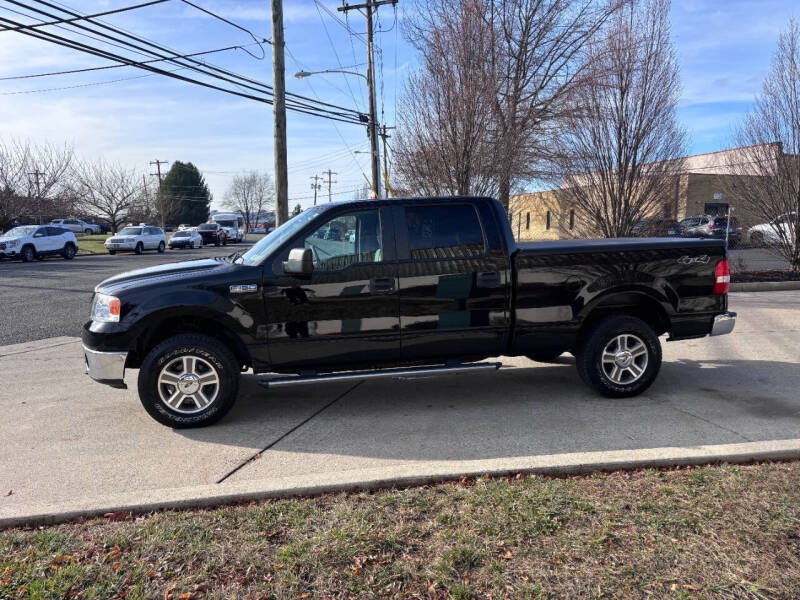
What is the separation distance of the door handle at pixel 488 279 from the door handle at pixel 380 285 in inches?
32.1

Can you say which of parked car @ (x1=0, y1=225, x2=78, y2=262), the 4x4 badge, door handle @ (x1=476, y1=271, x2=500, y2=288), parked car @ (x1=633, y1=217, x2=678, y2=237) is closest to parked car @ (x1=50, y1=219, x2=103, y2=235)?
parked car @ (x1=0, y1=225, x2=78, y2=262)

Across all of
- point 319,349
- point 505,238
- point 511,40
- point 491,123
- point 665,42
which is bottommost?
point 319,349

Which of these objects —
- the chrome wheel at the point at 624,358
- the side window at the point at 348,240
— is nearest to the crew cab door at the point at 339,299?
the side window at the point at 348,240

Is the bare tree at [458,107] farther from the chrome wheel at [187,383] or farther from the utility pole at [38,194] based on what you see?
the utility pole at [38,194]

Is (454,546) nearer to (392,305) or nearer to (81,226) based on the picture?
(392,305)

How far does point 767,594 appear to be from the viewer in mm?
2504

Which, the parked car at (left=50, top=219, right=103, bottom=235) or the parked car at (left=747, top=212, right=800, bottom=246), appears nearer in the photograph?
the parked car at (left=747, top=212, right=800, bottom=246)

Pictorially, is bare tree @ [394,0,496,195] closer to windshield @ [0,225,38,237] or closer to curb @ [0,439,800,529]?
curb @ [0,439,800,529]

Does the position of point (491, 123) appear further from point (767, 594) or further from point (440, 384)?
point (767, 594)

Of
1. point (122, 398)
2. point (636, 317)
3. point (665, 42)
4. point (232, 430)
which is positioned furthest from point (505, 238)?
point (665, 42)

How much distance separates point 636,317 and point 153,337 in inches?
177

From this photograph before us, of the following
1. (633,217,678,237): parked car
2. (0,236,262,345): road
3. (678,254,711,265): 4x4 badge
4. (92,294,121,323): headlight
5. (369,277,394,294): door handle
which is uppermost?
(633,217,678,237): parked car

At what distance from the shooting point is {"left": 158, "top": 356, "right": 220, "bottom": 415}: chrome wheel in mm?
4840

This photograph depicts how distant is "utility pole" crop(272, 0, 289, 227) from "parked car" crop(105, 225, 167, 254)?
24789mm
